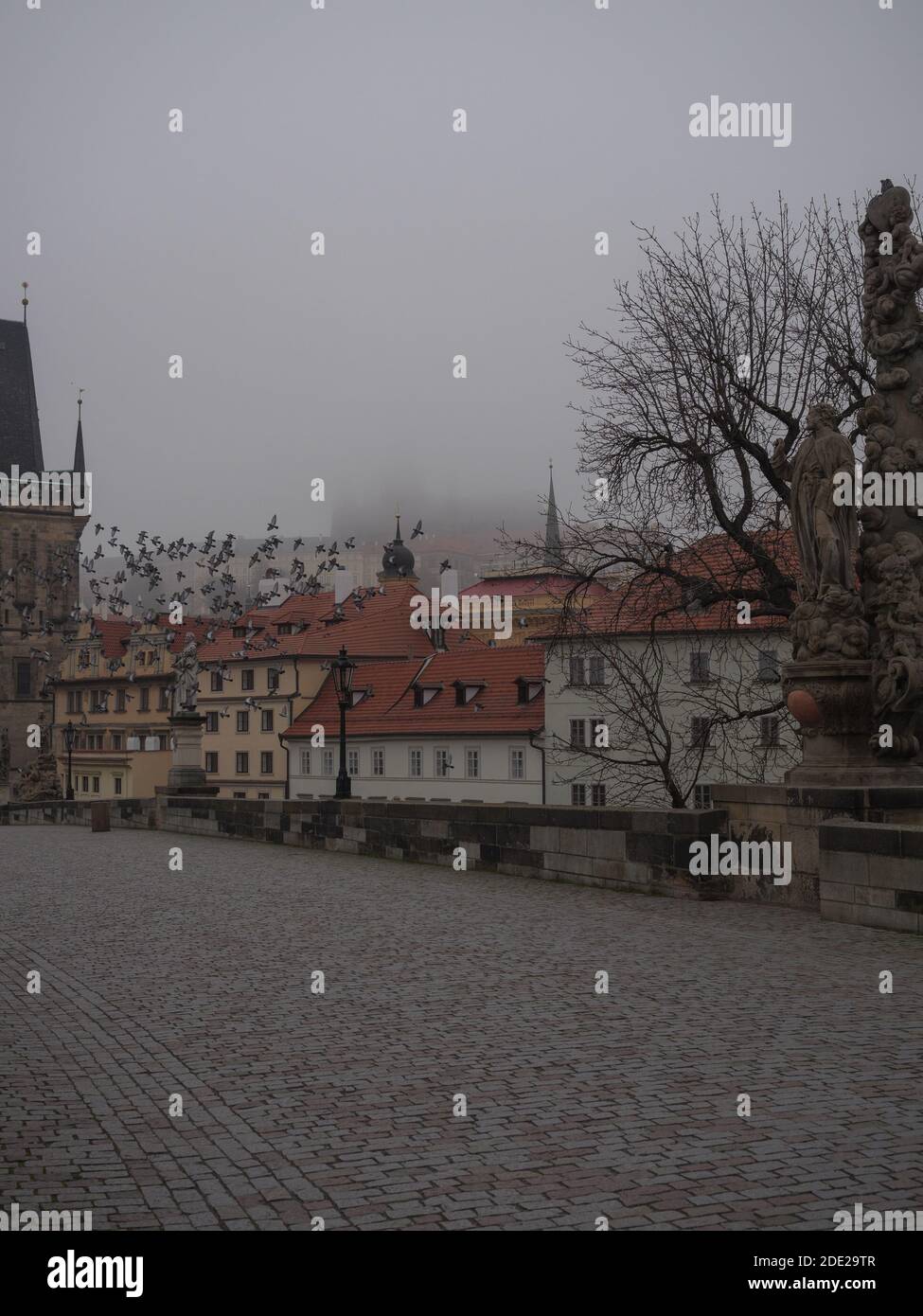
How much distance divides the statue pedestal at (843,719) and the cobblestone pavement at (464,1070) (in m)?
1.32

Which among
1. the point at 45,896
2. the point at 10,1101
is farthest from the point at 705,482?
the point at 10,1101

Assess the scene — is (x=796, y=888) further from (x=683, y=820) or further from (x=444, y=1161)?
Answer: (x=444, y=1161)

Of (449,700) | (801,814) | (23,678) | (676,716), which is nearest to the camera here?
(801,814)

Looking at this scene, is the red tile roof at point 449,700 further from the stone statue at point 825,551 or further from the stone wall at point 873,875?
the stone wall at point 873,875

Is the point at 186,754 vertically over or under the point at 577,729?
over

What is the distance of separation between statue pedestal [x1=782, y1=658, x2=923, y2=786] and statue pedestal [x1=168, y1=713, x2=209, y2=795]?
19.5 meters

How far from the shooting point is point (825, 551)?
12.5m

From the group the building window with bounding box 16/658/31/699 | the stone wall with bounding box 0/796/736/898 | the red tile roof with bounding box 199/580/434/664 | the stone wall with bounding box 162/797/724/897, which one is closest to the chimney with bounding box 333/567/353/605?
the red tile roof with bounding box 199/580/434/664

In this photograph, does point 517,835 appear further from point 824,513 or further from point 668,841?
point 824,513

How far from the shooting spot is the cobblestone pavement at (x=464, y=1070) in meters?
4.91

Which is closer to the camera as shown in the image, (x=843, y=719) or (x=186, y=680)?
(x=843, y=719)

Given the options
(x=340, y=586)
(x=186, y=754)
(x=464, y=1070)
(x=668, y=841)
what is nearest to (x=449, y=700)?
(x=340, y=586)

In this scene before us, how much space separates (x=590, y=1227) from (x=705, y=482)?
17.2 metres

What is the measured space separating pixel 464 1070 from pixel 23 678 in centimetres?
10888
